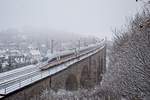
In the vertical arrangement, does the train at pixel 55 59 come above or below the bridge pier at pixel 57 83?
above

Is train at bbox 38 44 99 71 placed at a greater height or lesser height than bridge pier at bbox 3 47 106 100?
greater

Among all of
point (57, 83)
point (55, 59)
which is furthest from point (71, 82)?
point (55, 59)

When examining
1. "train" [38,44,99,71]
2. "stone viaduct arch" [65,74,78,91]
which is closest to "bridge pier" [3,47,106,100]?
"stone viaduct arch" [65,74,78,91]

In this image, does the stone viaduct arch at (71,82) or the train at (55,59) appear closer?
the train at (55,59)

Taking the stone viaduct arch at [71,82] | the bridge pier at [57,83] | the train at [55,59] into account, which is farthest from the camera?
the stone viaduct arch at [71,82]

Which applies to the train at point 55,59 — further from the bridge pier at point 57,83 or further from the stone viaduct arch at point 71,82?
the stone viaduct arch at point 71,82

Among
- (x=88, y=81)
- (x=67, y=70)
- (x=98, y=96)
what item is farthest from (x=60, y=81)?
(x=88, y=81)

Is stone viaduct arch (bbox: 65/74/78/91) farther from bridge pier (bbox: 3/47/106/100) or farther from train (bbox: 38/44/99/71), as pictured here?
train (bbox: 38/44/99/71)

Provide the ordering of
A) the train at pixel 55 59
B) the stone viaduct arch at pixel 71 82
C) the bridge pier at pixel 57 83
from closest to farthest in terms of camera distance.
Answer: the bridge pier at pixel 57 83
the train at pixel 55 59
the stone viaduct arch at pixel 71 82

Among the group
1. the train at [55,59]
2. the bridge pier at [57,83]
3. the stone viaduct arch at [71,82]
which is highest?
the train at [55,59]

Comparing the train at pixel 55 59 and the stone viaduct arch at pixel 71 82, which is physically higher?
the train at pixel 55 59

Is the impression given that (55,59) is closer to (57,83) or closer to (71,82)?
(71,82)

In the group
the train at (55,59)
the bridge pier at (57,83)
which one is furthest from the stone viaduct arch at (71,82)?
the train at (55,59)

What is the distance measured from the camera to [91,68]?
119 ft
